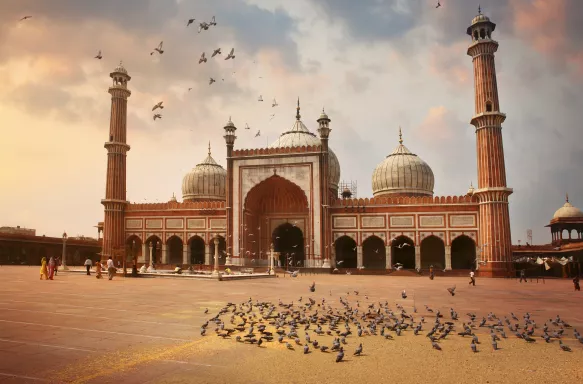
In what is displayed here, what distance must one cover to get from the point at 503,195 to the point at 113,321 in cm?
3141

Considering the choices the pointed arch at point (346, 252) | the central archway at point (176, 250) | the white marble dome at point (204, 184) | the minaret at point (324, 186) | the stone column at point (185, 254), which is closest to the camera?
the minaret at point (324, 186)

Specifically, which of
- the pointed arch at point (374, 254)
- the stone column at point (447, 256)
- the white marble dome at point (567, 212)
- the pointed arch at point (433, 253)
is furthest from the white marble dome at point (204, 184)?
the white marble dome at point (567, 212)

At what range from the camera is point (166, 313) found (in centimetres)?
962

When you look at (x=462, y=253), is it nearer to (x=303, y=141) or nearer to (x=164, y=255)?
(x=303, y=141)

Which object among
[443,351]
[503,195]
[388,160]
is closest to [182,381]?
[443,351]

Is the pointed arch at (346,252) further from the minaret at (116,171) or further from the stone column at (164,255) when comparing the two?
the minaret at (116,171)

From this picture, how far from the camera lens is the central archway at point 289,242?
138ft

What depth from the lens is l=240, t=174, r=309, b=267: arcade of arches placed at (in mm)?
40500

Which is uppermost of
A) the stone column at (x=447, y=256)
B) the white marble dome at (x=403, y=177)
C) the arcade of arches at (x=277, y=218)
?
the white marble dome at (x=403, y=177)

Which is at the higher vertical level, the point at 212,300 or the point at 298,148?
the point at 298,148

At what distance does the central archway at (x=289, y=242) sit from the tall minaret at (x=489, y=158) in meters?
15.2

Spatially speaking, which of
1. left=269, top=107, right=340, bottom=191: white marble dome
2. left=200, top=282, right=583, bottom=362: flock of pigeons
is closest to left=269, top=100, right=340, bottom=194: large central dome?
left=269, top=107, right=340, bottom=191: white marble dome

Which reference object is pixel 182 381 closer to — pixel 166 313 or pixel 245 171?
pixel 166 313

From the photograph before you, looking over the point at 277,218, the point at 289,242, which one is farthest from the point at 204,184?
the point at 289,242
